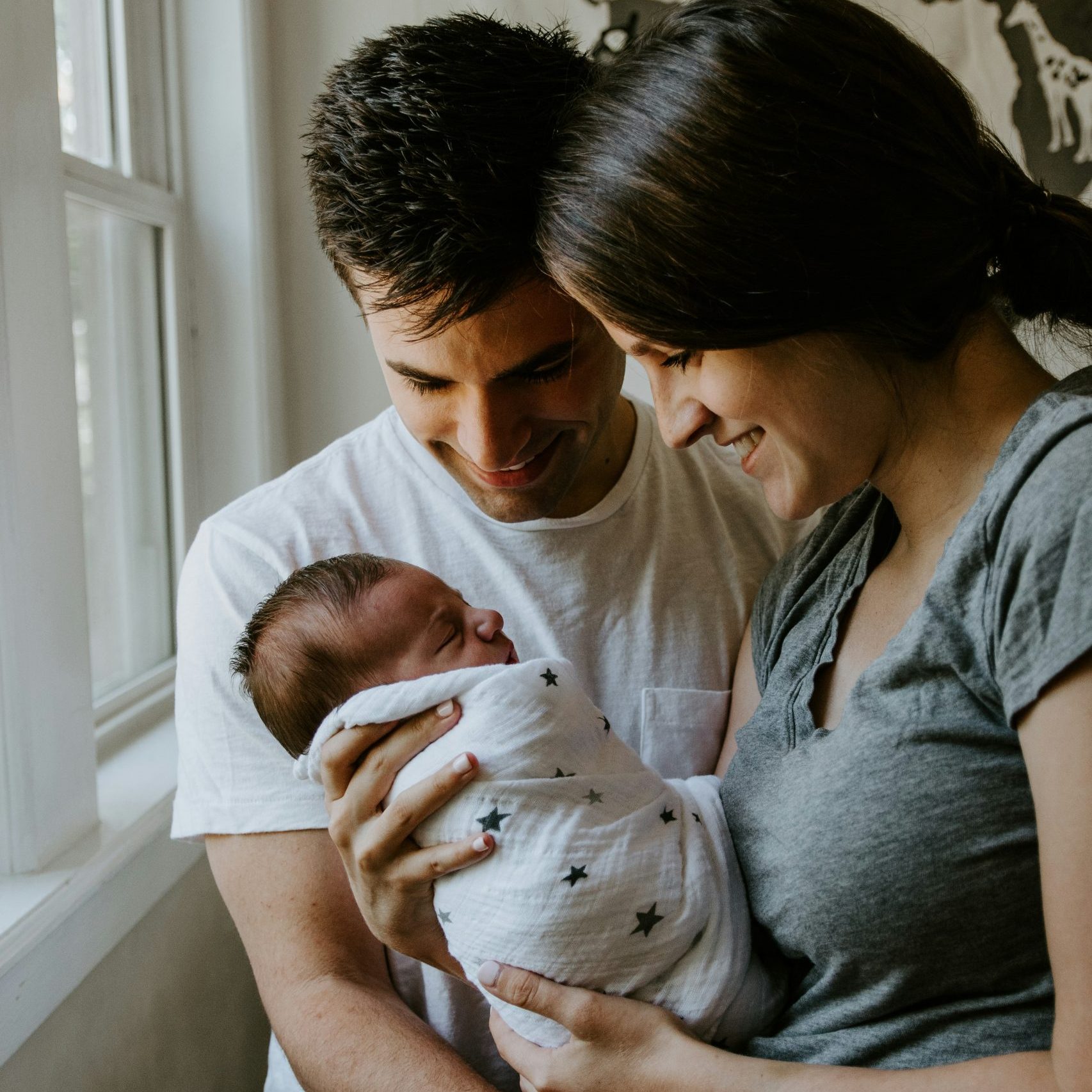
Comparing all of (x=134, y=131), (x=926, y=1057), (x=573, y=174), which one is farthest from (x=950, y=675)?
(x=134, y=131)

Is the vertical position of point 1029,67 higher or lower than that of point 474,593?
higher

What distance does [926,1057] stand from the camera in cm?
96

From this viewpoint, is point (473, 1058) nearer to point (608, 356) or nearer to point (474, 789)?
point (474, 789)

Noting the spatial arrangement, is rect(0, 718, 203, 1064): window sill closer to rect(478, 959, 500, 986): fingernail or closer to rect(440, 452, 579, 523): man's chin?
rect(478, 959, 500, 986): fingernail

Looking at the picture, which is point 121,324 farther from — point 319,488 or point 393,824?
point 393,824

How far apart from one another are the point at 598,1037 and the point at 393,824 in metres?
0.30

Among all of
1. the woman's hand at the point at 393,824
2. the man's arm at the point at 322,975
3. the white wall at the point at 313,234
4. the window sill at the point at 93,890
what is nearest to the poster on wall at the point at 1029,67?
the white wall at the point at 313,234

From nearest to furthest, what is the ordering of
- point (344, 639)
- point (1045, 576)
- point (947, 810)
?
point (1045, 576)
point (947, 810)
point (344, 639)

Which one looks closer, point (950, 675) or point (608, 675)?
point (950, 675)

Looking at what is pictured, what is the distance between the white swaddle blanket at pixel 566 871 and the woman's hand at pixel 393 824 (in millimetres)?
17

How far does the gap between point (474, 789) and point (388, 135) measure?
0.76 meters

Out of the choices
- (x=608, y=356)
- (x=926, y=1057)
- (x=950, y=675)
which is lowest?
(x=926, y=1057)

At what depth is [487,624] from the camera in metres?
1.22

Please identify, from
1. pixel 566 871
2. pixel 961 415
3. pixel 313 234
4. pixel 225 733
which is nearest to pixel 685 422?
pixel 961 415
